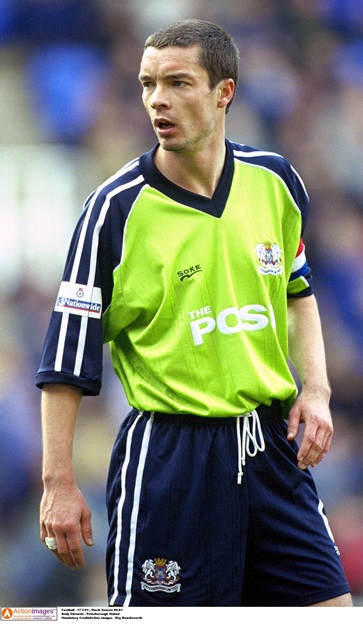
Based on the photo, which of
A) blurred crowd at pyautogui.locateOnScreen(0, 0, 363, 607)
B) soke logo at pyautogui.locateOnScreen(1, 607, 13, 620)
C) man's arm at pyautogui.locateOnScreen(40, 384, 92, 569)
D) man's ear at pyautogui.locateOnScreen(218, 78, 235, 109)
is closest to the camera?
man's arm at pyautogui.locateOnScreen(40, 384, 92, 569)

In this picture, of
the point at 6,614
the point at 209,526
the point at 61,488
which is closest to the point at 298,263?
the point at 209,526

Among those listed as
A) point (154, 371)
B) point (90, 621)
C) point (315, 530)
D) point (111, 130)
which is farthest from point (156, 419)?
point (111, 130)

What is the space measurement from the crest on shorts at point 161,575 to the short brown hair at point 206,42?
1.14 meters

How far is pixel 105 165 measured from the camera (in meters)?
3.91

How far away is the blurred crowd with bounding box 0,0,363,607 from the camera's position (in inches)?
145

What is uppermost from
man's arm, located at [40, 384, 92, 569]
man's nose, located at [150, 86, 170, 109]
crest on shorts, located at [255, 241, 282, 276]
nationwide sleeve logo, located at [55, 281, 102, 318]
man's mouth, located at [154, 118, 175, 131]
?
man's nose, located at [150, 86, 170, 109]

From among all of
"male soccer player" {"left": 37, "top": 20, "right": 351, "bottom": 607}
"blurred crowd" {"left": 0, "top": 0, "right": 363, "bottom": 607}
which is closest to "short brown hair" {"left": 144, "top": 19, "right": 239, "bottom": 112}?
"male soccer player" {"left": 37, "top": 20, "right": 351, "bottom": 607}

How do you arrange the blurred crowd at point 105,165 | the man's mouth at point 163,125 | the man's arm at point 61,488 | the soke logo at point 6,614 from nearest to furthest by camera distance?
the man's arm at point 61,488 < the man's mouth at point 163,125 < the soke logo at point 6,614 < the blurred crowd at point 105,165

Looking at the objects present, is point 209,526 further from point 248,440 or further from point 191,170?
point 191,170

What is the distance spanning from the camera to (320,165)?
4.04 m

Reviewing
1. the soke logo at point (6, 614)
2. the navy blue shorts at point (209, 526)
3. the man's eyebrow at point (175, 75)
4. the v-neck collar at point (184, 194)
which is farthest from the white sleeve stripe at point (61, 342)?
the soke logo at point (6, 614)

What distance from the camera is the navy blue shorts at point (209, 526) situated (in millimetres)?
2244

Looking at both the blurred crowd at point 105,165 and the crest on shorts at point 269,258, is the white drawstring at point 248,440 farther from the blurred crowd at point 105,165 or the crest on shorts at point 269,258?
the blurred crowd at point 105,165

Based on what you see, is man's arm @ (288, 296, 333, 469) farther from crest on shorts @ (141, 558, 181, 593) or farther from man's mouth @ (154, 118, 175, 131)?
man's mouth @ (154, 118, 175, 131)
